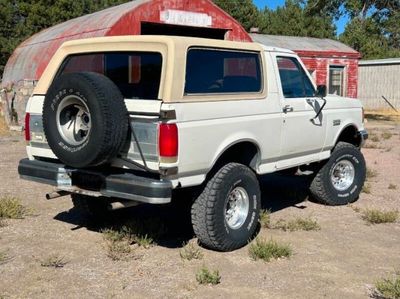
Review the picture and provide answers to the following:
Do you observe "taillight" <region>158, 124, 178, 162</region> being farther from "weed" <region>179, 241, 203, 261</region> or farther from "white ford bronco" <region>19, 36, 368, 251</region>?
"weed" <region>179, 241, 203, 261</region>

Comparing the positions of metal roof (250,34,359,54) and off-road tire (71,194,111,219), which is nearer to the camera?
off-road tire (71,194,111,219)

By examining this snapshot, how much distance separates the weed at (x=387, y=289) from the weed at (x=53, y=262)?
2755 mm

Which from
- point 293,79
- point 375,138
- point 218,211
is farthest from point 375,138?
point 218,211

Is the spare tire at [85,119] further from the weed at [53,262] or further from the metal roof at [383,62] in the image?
the metal roof at [383,62]

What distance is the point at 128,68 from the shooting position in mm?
5277

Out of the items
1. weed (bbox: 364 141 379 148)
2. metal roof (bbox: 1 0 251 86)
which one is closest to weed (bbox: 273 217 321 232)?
weed (bbox: 364 141 379 148)

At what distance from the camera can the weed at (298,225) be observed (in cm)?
618

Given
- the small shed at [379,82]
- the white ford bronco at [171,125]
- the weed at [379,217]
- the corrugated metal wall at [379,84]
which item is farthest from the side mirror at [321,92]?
the corrugated metal wall at [379,84]

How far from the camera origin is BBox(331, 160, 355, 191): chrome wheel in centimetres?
745

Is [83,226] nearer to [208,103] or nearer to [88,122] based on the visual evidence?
[88,122]

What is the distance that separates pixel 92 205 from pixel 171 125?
7.24ft

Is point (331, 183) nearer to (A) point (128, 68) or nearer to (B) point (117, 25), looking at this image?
(A) point (128, 68)

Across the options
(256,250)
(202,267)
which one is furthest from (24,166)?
(256,250)

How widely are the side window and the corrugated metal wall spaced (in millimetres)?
25217
